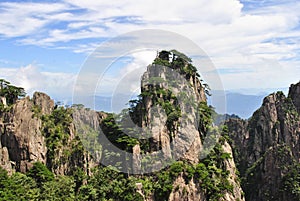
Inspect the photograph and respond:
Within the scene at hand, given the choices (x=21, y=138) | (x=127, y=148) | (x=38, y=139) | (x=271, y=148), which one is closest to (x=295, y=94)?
(x=271, y=148)

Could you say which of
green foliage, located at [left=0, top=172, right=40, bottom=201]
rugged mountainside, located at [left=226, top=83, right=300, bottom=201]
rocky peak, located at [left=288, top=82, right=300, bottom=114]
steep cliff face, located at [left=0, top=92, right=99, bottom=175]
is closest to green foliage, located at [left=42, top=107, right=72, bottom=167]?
steep cliff face, located at [left=0, top=92, right=99, bottom=175]

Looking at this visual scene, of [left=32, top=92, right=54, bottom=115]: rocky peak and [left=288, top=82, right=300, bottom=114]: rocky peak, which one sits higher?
[left=288, top=82, right=300, bottom=114]: rocky peak

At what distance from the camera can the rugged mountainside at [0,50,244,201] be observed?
30.4 m

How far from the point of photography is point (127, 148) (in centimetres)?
3269

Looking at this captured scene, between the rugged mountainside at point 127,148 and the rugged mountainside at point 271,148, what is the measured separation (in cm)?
1016

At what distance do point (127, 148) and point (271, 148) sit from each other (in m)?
24.4

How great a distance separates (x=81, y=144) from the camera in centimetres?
3409

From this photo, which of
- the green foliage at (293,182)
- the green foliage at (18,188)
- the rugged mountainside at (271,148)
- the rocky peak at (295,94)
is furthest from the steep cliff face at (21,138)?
the rocky peak at (295,94)

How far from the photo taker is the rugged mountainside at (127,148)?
30406 mm

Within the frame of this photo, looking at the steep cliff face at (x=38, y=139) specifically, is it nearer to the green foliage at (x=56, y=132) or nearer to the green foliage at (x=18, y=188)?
the green foliage at (x=56, y=132)

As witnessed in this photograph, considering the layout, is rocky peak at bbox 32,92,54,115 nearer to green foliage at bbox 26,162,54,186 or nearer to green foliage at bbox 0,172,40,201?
green foliage at bbox 26,162,54,186

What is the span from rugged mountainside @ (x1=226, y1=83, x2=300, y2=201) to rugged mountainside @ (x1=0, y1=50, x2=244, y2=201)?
1016 cm

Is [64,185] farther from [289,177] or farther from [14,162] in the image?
[289,177]

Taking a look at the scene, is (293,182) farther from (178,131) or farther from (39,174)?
(39,174)
